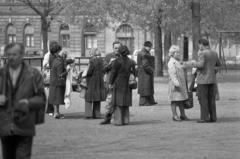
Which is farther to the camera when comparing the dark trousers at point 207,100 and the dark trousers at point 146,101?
the dark trousers at point 146,101

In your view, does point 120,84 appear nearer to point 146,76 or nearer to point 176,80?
point 176,80

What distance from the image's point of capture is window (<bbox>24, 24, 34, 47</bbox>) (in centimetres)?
7481

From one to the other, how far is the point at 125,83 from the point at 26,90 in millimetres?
7885

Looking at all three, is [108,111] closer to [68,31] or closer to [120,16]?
[120,16]

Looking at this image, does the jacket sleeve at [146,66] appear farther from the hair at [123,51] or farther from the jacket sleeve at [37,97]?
the jacket sleeve at [37,97]

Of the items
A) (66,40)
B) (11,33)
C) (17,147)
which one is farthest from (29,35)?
(17,147)

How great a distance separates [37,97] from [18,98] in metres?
0.18

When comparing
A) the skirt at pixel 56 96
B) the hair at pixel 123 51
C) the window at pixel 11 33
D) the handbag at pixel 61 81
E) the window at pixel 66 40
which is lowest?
the skirt at pixel 56 96

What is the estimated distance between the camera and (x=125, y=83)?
49.6ft

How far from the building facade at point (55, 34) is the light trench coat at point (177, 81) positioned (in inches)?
2196

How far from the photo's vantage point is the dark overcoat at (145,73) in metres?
21.1

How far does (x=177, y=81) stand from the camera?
15.7 meters

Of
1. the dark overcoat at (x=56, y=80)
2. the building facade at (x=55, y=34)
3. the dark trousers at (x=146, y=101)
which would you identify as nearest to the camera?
the dark overcoat at (x=56, y=80)

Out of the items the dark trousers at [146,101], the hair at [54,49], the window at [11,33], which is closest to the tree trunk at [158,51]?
the dark trousers at [146,101]
